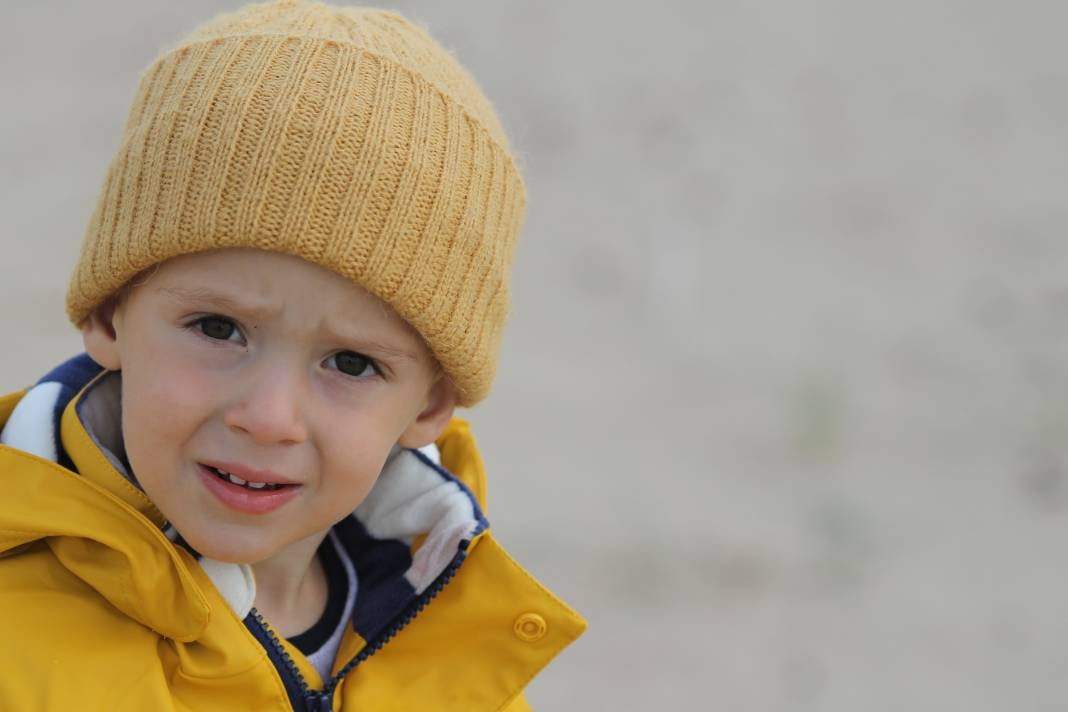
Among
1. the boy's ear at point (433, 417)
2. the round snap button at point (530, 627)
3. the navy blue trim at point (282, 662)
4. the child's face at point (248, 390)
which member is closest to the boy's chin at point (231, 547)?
the child's face at point (248, 390)

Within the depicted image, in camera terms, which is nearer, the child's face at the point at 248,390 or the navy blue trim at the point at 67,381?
the child's face at the point at 248,390

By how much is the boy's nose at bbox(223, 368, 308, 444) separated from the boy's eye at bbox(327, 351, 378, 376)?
0.31 feet

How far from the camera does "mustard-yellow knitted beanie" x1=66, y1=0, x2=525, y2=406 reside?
1.81 m

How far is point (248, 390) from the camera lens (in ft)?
5.84

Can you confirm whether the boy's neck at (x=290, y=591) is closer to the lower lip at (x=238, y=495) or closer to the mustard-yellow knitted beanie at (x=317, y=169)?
the lower lip at (x=238, y=495)

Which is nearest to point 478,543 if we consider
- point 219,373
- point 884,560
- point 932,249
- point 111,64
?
point 219,373

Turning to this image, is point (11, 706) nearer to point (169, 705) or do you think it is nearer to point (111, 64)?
point (169, 705)

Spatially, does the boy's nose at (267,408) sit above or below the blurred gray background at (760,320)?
below

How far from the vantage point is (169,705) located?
69.1 inches

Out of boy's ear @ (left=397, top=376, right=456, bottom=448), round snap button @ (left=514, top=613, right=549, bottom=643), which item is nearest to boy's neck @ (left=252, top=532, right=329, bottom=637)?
boy's ear @ (left=397, top=376, right=456, bottom=448)

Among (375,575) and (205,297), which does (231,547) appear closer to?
(205,297)

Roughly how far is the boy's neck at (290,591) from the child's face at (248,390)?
239 mm

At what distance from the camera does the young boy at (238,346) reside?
1.79m

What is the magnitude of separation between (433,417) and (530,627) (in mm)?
362
